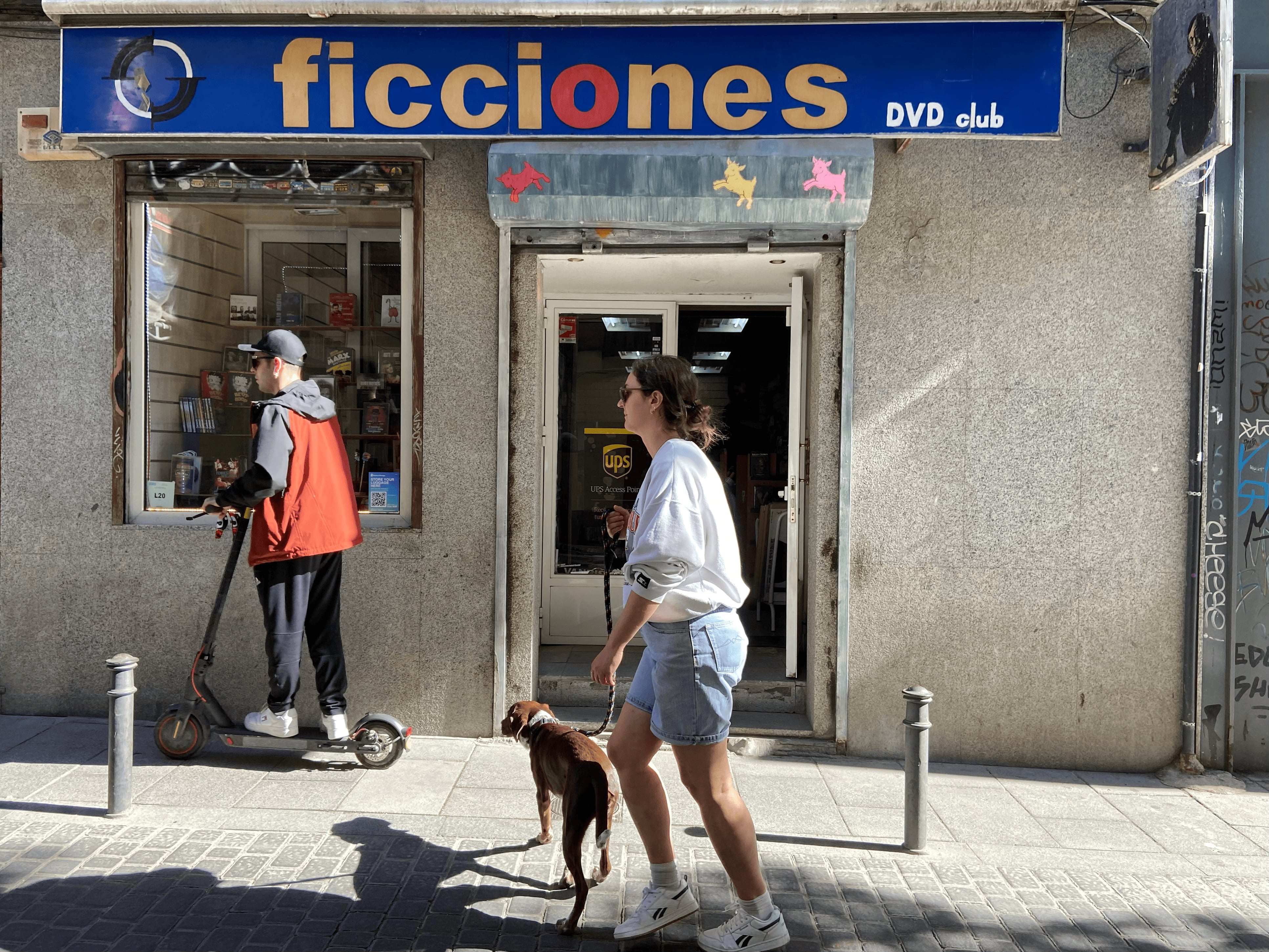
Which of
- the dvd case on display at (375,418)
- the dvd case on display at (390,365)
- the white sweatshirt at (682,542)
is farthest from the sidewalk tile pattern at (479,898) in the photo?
the dvd case on display at (390,365)

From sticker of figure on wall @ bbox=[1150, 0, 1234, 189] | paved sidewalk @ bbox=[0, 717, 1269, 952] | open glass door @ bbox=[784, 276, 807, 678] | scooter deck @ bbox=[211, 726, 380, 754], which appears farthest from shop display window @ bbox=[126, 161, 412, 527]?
sticker of figure on wall @ bbox=[1150, 0, 1234, 189]

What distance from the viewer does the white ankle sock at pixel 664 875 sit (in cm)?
338

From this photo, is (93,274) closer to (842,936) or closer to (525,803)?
(525,803)

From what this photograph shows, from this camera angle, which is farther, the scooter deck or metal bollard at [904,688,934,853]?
the scooter deck

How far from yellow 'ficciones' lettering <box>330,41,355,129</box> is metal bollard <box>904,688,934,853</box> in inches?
167

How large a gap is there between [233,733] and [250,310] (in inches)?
103

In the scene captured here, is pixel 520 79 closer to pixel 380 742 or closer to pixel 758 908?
pixel 380 742

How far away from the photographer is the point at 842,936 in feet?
11.4

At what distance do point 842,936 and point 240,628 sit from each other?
3887 millimetres

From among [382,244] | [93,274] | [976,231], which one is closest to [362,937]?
[382,244]

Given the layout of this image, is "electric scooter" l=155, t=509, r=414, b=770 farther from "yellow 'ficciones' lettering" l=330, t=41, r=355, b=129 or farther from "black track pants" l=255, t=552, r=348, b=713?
"yellow 'ficciones' lettering" l=330, t=41, r=355, b=129

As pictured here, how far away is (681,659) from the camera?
3.16 meters

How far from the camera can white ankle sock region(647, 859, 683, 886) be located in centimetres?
338

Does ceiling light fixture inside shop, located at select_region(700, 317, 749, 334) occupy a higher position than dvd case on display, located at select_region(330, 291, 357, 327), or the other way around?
ceiling light fixture inside shop, located at select_region(700, 317, 749, 334)
